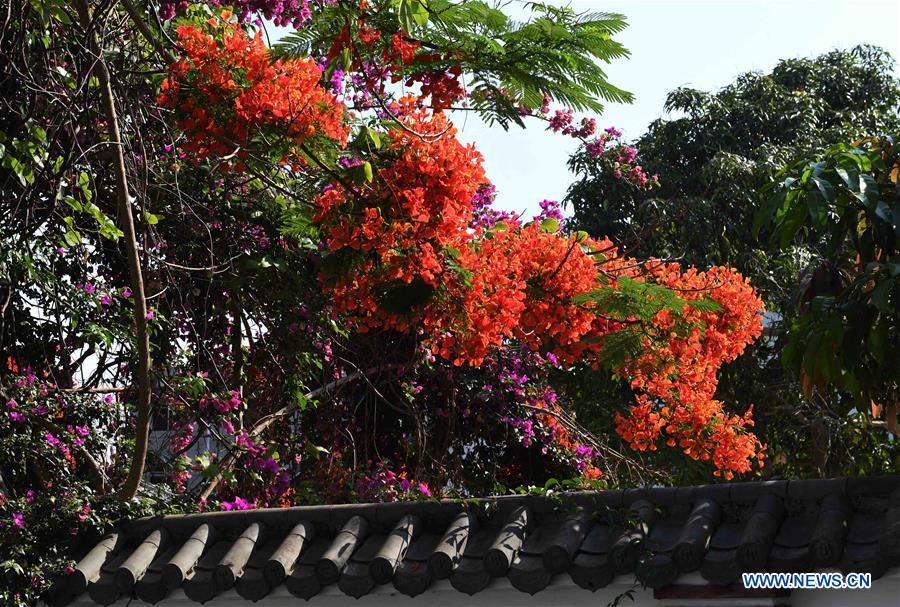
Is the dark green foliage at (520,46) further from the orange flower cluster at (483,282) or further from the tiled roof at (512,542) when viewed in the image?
the tiled roof at (512,542)

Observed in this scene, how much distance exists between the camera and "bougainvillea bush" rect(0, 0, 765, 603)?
447 centimetres

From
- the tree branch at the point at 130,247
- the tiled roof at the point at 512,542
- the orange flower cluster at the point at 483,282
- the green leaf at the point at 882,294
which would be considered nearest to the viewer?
the tiled roof at the point at 512,542

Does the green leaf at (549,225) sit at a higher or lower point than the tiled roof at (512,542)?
higher

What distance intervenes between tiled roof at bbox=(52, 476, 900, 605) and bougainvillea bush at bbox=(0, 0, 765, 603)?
58cm

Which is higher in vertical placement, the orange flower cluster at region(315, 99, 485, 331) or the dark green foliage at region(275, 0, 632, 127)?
the dark green foliage at region(275, 0, 632, 127)

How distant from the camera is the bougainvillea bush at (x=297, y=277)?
176 inches

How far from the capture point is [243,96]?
14.6ft

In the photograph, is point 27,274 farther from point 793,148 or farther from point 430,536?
point 793,148

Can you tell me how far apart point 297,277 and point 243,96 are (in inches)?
78.3

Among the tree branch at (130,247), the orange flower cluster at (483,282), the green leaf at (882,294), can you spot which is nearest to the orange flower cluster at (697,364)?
the orange flower cluster at (483,282)

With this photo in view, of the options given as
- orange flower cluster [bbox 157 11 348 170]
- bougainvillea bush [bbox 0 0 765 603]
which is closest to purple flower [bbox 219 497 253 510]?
bougainvillea bush [bbox 0 0 765 603]

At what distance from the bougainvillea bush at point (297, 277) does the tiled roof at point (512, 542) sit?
0.58m

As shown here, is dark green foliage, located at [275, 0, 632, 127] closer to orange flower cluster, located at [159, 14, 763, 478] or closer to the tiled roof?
orange flower cluster, located at [159, 14, 763, 478]

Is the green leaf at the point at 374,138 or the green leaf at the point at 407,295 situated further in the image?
the green leaf at the point at 407,295
